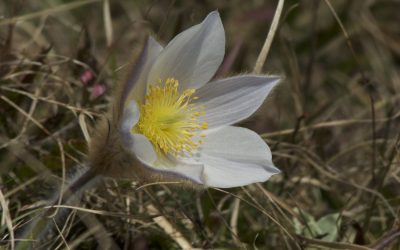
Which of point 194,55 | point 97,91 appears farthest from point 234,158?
point 97,91

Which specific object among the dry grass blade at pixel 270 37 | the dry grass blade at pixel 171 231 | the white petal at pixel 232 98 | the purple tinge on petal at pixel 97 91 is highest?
the dry grass blade at pixel 270 37

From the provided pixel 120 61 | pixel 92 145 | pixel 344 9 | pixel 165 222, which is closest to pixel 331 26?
pixel 344 9

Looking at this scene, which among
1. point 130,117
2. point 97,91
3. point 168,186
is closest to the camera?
point 130,117

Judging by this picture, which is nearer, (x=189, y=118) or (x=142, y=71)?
(x=142, y=71)

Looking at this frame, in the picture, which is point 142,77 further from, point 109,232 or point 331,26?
point 331,26

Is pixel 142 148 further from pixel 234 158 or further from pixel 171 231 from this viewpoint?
pixel 171 231

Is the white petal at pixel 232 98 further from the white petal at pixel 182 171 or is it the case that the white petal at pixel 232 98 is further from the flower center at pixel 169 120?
the white petal at pixel 182 171

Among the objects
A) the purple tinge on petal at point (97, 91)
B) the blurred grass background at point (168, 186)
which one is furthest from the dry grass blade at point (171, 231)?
the purple tinge on petal at point (97, 91)
